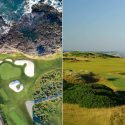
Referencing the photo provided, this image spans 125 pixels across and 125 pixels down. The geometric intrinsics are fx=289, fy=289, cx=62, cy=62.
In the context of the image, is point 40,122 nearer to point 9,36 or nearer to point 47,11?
point 9,36

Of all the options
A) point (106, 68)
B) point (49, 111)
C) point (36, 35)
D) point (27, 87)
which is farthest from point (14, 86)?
point (106, 68)

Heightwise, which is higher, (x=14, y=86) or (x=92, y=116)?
(x=14, y=86)

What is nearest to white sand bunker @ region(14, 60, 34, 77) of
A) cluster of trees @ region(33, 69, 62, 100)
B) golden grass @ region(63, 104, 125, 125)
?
cluster of trees @ region(33, 69, 62, 100)

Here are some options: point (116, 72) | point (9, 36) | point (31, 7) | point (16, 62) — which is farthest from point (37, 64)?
point (116, 72)

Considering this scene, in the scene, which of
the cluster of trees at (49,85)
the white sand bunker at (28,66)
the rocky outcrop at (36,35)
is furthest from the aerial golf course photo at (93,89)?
the white sand bunker at (28,66)

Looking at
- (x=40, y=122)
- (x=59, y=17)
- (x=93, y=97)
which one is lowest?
(x=40, y=122)

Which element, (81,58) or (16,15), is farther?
(81,58)

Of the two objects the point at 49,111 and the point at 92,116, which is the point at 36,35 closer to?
the point at 49,111
